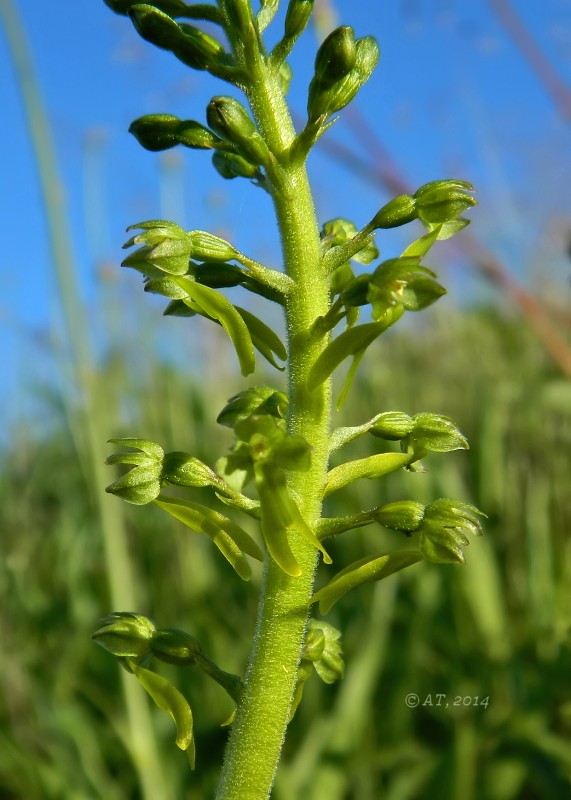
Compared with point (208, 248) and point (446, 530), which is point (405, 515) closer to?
point (446, 530)

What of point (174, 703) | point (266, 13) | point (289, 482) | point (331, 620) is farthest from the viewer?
point (331, 620)

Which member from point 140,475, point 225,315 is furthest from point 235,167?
point 140,475

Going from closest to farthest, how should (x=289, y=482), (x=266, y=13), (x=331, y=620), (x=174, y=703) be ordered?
1. (x=289, y=482)
2. (x=174, y=703)
3. (x=266, y=13)
4. (x=331, y=620)

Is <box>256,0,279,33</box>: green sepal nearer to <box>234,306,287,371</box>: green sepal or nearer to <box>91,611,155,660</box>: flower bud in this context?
<box>234,306,287,371</box>: green sepal

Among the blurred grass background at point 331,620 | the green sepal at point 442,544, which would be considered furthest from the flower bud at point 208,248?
the blurred grass background at point 331,620

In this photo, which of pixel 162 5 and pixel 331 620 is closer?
pixel 162 5

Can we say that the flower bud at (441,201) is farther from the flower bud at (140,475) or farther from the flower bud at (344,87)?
the flower bud at (140,475)
